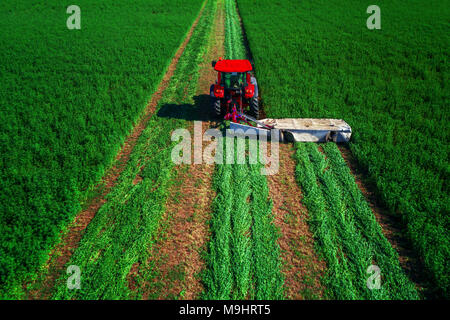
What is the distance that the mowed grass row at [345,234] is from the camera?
455 cm

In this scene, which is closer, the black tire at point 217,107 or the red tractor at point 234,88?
the red tractor at point 234,88

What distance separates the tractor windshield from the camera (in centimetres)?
880

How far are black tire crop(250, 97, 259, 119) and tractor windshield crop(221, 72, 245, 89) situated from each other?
26.6 inches

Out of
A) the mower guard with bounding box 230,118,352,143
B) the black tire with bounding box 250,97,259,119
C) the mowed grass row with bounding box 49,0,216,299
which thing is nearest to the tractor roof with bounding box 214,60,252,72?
the black tire with bounding box 250,97,259,119

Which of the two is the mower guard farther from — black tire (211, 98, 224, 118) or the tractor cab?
the tractor cab

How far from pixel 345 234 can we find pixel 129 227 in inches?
176

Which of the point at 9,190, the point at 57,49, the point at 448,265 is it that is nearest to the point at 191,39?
the point at 57,49

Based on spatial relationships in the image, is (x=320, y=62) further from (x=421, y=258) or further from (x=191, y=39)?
(x=421, y=258)

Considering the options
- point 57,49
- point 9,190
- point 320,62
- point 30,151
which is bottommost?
point 9,190

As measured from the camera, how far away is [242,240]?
5340mm

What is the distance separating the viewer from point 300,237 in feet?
18.0

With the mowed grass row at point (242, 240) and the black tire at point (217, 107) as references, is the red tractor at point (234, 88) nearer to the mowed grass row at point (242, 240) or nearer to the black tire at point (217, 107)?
the black tire at point (217, 107)

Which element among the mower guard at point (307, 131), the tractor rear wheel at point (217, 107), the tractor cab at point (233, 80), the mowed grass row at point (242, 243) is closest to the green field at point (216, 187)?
the mowed grass row at point (242, 243)

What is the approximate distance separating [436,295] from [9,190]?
881 cm
